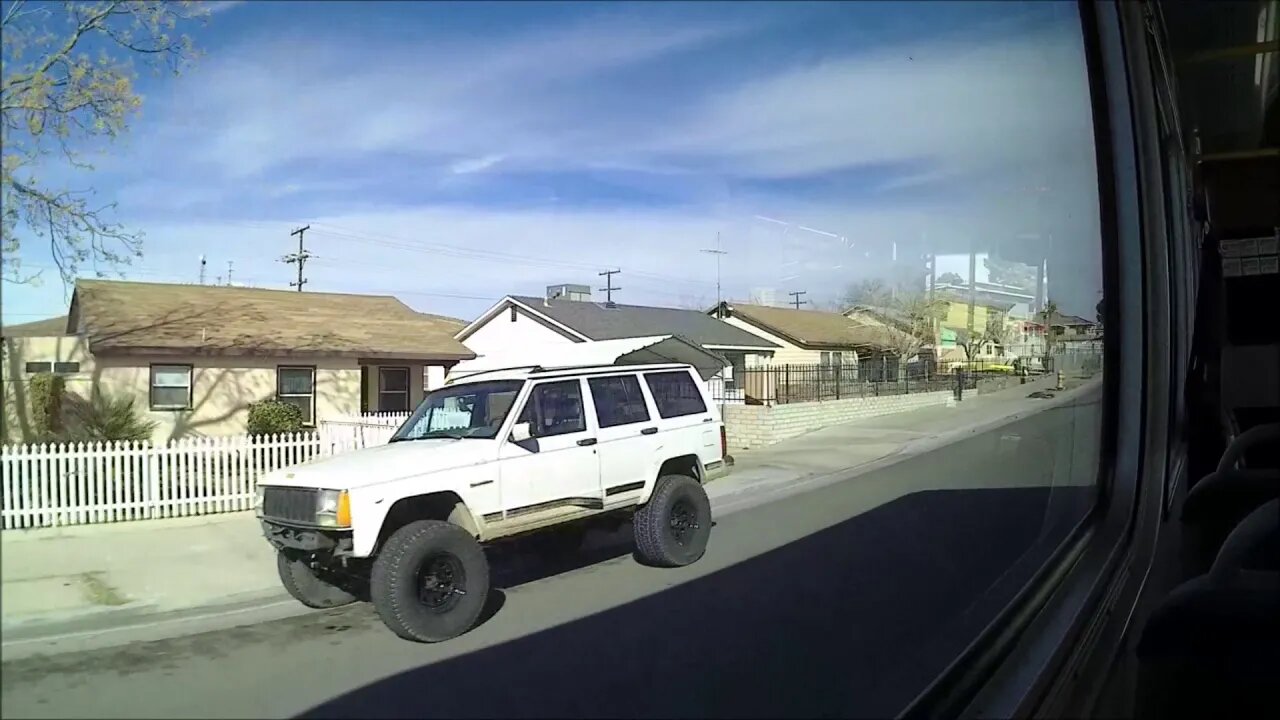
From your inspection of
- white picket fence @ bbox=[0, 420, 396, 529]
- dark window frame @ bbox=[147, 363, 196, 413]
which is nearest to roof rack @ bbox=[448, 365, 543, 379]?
white picket fence @ bbox=[0, 420, 396, 529]

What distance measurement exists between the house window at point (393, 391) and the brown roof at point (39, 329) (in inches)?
27.4

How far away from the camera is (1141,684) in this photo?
3293 millimetres

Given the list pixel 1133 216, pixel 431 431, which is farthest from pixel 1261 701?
pixel 1133 216

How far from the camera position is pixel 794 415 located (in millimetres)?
3109

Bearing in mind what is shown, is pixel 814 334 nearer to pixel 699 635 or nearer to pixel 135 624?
pixel 699 635

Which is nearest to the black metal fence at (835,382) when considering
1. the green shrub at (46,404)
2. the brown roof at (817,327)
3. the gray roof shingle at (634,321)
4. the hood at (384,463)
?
the brown roof at (817,327)

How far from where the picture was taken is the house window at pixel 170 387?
1531mm

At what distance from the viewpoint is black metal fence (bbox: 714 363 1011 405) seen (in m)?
2.88

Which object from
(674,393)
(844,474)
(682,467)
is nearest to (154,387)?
(674,393)

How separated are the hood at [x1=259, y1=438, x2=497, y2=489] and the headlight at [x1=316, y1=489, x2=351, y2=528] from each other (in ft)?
0.05

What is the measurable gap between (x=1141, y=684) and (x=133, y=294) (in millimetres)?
3567

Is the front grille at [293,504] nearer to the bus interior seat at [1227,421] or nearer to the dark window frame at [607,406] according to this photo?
the dark window frame at [607,406]

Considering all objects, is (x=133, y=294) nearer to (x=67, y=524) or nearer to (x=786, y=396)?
(x=67, y=524)

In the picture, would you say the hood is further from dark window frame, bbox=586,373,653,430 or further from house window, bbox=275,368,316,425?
dark window frame, bbox=586,373,653,430
